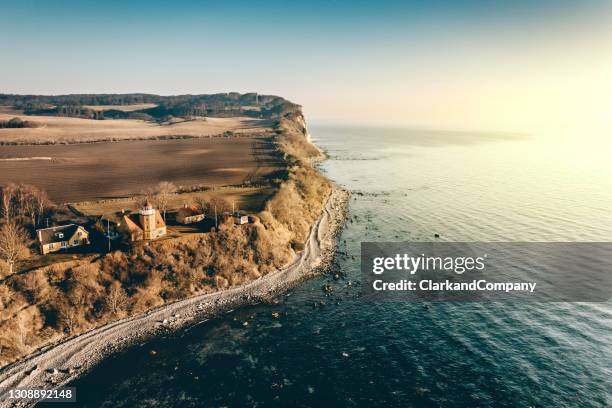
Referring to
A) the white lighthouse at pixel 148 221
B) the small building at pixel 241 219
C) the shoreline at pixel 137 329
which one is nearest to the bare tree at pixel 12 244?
the shoreline at pixel 137 329

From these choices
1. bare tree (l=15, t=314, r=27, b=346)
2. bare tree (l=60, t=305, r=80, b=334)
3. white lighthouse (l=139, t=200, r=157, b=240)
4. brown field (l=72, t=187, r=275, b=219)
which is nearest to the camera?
bare tree (l=15, t=314, r=27, b=346)

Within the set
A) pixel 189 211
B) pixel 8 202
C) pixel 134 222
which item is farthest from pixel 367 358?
pixel 8 202

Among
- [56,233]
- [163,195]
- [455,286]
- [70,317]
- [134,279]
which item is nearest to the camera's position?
[70,317]

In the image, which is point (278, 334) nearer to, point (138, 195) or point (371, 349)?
point (371, 349)

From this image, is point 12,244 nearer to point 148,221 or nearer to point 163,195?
point 148,221

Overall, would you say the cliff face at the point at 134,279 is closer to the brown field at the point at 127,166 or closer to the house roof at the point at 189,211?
the house roof at the point at 189,211

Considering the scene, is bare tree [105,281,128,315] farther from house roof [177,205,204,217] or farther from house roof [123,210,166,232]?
house roof [177,205,204,217]

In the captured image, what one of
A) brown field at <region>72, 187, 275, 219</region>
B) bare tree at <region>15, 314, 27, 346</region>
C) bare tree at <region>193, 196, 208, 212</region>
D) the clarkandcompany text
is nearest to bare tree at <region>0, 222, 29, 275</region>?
bare tree at <region>15, 314, 27, 346</region>
